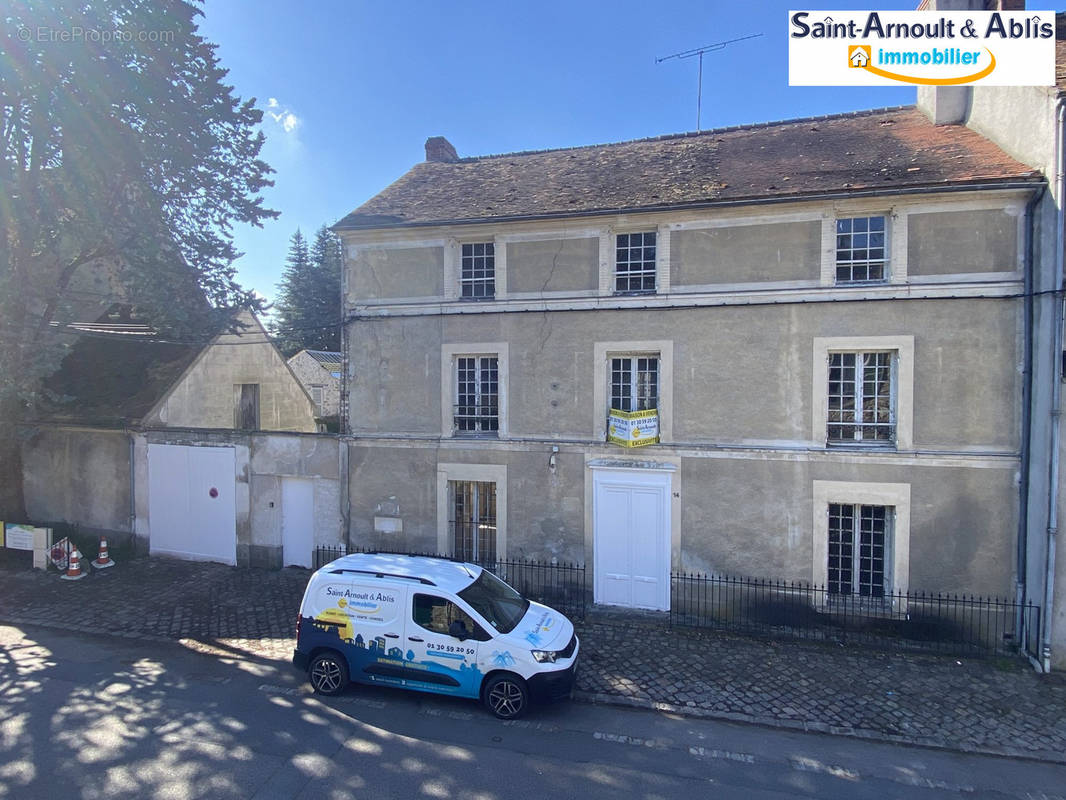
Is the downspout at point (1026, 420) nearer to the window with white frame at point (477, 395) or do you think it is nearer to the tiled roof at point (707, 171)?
the tiled roof at point (707, 171)

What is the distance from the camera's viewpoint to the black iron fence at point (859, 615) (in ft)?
32.7

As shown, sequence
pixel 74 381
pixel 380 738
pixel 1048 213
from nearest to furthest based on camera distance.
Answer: pixel 380 738 < pixel 1048 213 < pixel 74 381

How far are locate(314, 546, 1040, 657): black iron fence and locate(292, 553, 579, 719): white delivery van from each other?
11.9 ft

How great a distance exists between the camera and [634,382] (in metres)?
11.9

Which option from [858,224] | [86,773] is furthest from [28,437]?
[858,224]

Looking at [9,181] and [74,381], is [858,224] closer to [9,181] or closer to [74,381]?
[9,181]

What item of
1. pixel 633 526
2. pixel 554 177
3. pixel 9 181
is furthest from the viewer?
pixel 554 177

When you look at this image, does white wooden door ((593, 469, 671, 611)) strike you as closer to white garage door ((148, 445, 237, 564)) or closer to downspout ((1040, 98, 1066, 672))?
downspout ((1040, 98, 1066, 672))

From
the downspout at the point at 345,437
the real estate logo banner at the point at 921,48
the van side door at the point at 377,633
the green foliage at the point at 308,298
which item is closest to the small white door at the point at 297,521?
the downspout at the point at 345,437

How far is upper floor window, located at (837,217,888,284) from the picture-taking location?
10.7 metres

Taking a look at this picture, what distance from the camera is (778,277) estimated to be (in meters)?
11.0

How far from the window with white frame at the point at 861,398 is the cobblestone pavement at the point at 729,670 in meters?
3.86

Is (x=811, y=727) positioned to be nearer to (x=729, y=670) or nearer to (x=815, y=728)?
(x=815, y=728)

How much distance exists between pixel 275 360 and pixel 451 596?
14.0 m
